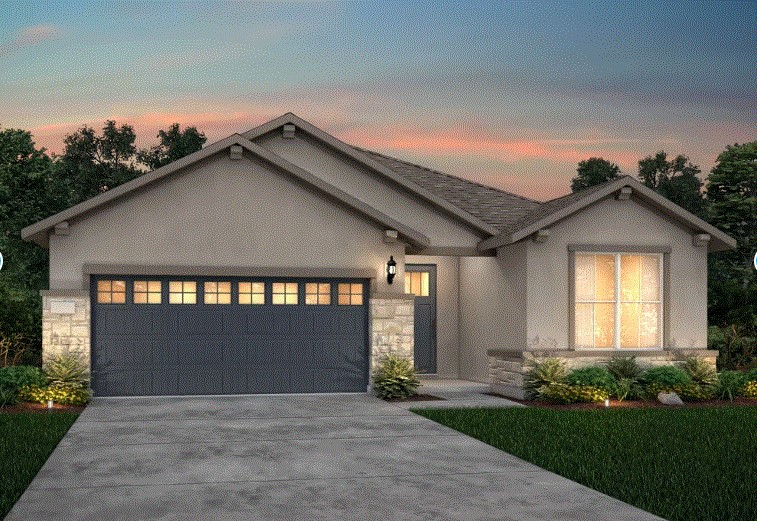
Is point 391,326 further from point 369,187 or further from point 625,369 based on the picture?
point 625,369

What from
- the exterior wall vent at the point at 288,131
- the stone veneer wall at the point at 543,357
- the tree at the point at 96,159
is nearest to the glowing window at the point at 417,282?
the stone veneer wall at the point at 543,357

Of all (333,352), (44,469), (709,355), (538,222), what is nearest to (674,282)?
(709,355)

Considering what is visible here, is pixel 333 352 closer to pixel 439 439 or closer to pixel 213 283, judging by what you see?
pixel 213 283

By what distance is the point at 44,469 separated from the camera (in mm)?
10078

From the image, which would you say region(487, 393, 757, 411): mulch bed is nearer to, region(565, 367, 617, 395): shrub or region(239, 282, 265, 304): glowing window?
region(565, 367, 617, 395): shrub

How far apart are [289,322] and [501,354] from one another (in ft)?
14.9

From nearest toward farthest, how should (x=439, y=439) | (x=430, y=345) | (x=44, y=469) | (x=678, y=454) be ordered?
(x=44, y=469) < (x=678, y=454) < (x=439, y=439) < (x=430, y=345)

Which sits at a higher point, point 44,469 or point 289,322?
point 289,322

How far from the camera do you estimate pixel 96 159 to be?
35.8 meters

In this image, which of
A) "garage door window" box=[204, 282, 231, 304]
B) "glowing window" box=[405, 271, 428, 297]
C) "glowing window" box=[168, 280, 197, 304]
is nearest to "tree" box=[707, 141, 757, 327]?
"glowing window" box=[405, 271, 428, 297]

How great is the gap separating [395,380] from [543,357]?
3.00m

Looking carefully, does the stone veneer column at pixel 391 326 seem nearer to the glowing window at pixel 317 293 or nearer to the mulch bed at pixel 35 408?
the glowing window at pixel 317 293

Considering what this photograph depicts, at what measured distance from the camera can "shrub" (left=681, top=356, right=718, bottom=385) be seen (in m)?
18.2

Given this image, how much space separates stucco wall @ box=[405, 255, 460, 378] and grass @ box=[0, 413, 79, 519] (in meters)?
10.2
